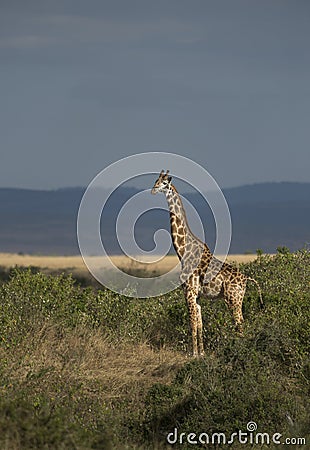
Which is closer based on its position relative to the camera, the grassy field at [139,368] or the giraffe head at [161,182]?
the grassy field at [139,368]

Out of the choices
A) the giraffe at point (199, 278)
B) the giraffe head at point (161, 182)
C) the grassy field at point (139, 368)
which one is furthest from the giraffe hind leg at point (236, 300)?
the giraffe head at point (161, 182)

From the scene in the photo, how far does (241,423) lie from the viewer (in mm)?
13227

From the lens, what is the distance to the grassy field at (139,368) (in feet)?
41.8

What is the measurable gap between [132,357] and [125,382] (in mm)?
1643

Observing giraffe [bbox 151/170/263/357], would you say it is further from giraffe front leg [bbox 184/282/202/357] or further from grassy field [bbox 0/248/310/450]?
grassy field [bbox 0/248/310/450]

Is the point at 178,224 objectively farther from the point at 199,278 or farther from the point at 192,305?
the point at 192,305

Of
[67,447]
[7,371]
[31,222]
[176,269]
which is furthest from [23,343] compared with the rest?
[31,222]

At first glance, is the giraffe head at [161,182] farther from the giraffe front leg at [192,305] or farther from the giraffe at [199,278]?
the giraffe front leg at [192,305]

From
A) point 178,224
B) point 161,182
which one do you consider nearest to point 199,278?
point 178,224

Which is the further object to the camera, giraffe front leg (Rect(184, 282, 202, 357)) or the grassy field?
giraffe front leg (Rect(184, 282, 202, 357))

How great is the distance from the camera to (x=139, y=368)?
1628cm

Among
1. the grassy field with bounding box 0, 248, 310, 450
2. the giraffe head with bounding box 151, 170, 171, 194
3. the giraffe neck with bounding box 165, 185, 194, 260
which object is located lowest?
the grassy field with bounding box 0, 248, 310, 450

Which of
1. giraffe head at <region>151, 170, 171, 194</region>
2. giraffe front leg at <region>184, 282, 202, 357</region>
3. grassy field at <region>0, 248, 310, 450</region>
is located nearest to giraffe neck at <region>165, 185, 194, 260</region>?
giraffe head at <region>151, 170, 171, 194</region>

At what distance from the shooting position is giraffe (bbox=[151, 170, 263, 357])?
17.0 m
